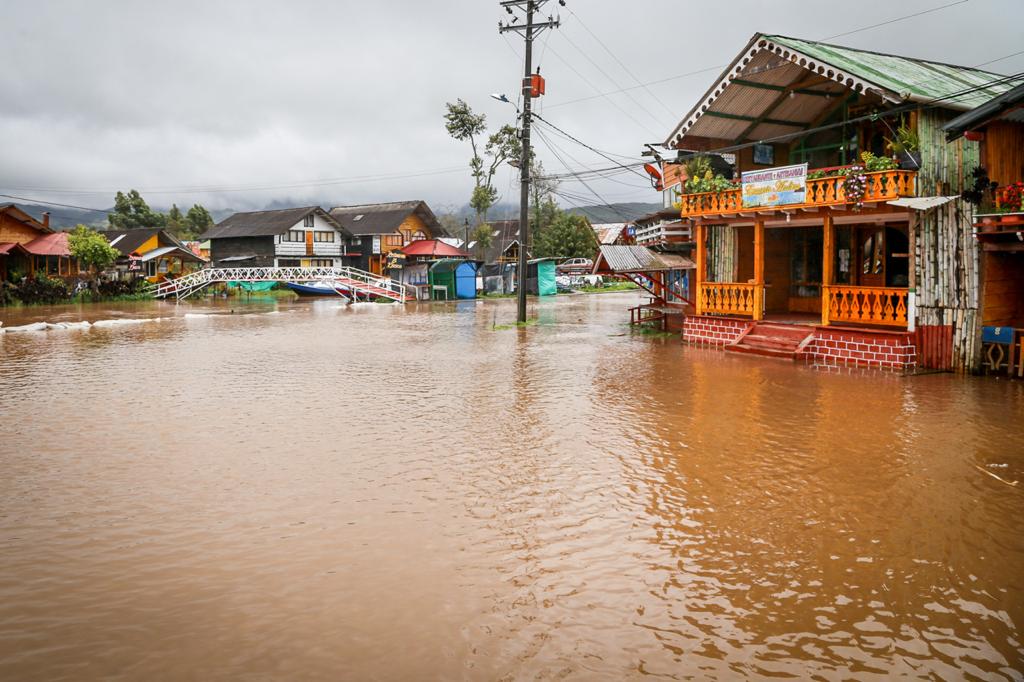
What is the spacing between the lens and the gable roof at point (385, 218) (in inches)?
2534

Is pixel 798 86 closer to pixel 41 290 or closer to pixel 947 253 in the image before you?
pixel 947 253

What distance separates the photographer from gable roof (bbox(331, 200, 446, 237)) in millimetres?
64375

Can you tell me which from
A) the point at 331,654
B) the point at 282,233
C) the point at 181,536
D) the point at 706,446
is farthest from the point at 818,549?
the point at 282,233

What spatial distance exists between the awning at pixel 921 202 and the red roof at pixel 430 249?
49557 mm

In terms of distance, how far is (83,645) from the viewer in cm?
487

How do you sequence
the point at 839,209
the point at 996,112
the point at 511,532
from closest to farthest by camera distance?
the point at 511,532
the point at 996,112
the point at 839,209

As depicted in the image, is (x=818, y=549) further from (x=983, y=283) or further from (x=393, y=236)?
(x=393, y=236)

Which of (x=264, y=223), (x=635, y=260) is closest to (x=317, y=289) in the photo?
(x=264, y=223)

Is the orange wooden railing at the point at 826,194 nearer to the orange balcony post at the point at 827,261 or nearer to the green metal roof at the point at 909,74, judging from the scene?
the orange balcony post at the point at 827,261

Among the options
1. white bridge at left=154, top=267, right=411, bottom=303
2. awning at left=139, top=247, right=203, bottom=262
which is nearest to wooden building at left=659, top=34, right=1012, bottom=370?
white bridge at left=154, top=267, right=411, bottom=303

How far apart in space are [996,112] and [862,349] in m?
5.52

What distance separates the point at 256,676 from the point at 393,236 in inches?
2438

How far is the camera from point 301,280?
51.7m

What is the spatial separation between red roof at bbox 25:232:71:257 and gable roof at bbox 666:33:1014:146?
3875 centimetres
